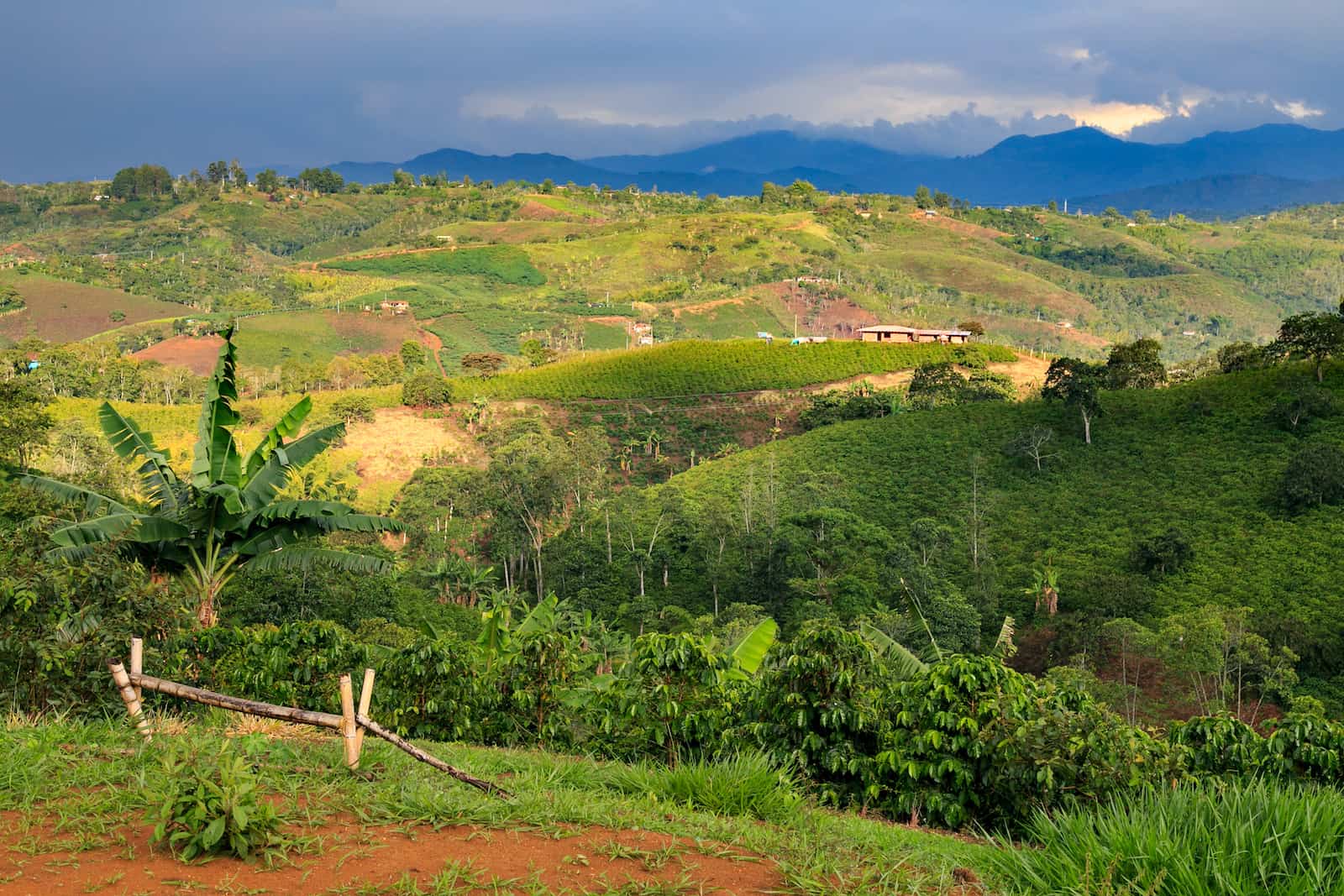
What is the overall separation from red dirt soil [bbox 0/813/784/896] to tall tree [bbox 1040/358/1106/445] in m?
38.1

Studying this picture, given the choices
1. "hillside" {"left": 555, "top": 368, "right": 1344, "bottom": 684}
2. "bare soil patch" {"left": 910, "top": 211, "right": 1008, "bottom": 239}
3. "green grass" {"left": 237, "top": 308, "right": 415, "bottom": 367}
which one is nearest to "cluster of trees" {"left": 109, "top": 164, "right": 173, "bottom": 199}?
"green grass" {"left": 237, "top": 308, "right": 415, "bottom": 367}

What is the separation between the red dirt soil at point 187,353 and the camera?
82.4 meters

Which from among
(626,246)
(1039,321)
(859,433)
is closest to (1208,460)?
(859,433)

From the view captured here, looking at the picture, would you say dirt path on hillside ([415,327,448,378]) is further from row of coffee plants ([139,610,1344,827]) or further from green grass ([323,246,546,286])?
row of coffee plants ([139,610,1344,827])

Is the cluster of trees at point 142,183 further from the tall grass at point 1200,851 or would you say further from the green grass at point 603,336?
the tall grass at point 1200,851

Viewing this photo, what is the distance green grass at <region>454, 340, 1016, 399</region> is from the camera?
217 feet

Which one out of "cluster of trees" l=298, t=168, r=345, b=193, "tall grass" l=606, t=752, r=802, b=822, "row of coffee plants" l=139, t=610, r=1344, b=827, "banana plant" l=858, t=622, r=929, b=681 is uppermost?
"cluster of trees" l=298, t=168, r=345, b=193

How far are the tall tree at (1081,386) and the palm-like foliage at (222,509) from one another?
33.3 meters

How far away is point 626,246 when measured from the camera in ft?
438

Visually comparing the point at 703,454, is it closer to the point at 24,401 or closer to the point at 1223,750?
the point at 24,401

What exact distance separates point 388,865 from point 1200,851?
3.48 m

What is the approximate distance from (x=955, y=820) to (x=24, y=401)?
24920mm

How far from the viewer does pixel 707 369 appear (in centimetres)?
6850

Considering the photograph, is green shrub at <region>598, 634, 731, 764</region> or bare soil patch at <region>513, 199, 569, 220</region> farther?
bare soil patch at <region>513, 199, 569, 220</region>
